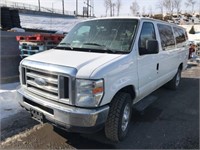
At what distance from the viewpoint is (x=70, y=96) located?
115 inches

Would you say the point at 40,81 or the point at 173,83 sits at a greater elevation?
the point at 40,81

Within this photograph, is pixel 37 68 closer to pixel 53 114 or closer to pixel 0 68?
pixel 53 114

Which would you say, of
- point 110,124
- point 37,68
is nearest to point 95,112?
point 110,124

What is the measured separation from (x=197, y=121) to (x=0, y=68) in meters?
5.59

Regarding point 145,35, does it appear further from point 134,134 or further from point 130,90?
point 134,134

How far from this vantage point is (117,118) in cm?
335

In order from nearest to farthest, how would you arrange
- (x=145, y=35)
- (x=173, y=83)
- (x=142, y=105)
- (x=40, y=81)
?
(x=40, y=81)
(x=145, y=35)
(x=142, y=105)
(x=173, y=83)

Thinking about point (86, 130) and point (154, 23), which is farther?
point (154, 23)

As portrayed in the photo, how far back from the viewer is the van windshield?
148 inches

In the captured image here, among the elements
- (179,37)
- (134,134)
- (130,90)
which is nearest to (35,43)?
(130,90)

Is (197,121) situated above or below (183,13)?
below

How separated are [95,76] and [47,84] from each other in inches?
31.7

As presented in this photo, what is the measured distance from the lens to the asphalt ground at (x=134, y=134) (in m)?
3.58

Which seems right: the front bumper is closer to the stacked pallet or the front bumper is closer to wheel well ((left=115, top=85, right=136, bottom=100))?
wheel well ((left=115, top=85, right=136, bottom=100))
